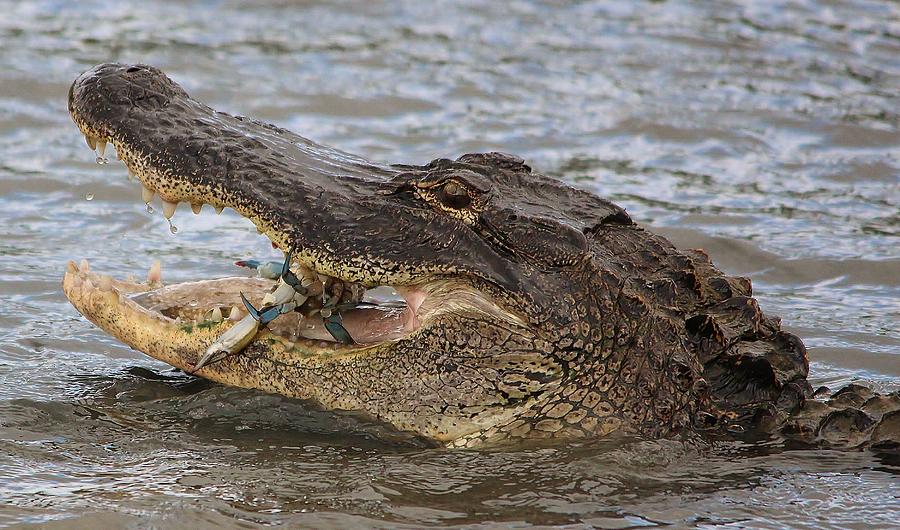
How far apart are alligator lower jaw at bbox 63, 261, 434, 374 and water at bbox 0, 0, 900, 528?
0.87 ft

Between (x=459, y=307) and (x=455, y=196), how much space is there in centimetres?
42

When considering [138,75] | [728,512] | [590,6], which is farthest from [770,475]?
[590,6]

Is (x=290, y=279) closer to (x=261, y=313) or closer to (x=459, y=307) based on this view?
(x=261, y=313)

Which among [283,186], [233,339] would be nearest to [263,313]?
[233,339]

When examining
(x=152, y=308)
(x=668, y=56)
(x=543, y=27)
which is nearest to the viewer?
(x=152, y=308)

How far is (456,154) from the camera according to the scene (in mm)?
9602

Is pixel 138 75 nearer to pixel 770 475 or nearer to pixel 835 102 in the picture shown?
pixel 770 475

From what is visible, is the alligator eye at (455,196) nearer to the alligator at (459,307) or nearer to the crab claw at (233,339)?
the alligator at (459,307)

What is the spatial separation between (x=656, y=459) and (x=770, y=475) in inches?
18.2

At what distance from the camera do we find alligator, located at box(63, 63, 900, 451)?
15.5 feet

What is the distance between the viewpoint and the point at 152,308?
16.9 feet

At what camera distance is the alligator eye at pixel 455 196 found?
4773 millimetres

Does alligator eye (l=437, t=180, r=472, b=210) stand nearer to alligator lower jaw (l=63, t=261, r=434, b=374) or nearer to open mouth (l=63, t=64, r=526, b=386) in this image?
open mouth (l=63, t=64, r=526, b=386)

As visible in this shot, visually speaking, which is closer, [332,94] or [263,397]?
[263,397]
